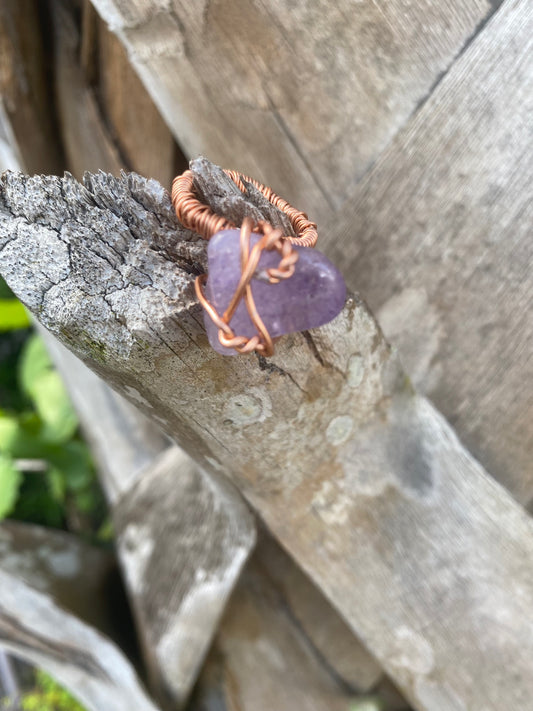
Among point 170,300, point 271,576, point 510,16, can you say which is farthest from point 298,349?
point 271,576

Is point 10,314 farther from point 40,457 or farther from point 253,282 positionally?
point 253,282

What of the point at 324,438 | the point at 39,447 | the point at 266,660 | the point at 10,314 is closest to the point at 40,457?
the point at 39,447

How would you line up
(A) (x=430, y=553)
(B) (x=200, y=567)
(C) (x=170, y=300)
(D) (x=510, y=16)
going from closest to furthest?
(C) (x=170, y=300)
(D) (x=510, y=16)
(A) (x=430, y=553)
(B) (x=200, y=567)

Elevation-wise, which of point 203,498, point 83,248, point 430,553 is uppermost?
point 83,248

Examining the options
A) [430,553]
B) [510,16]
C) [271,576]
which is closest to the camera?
[510,16]

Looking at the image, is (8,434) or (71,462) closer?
(8,434)

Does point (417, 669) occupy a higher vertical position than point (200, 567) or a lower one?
higher

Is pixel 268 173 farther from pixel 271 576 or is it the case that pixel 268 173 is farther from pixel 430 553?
pixel 271 576
